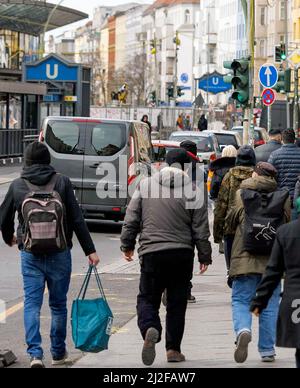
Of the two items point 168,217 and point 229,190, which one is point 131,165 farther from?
point 168,217

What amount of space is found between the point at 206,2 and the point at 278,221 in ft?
563

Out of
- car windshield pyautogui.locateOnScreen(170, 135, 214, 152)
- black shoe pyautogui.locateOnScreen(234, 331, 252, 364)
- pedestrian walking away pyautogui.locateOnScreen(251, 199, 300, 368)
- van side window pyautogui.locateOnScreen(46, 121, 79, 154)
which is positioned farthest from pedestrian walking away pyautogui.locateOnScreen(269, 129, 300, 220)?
car windshield pyautogui.locateOnScreen(170, 135, 214, 152)

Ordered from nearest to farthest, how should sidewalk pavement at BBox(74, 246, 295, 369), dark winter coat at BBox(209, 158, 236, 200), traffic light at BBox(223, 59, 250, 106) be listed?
sidewalk pavement at BBox(74, 246, 295, 369)
dark winter coat at BBox(209, 158, 236, 200)
traffic light at BBox(223, 59, 250, 106)

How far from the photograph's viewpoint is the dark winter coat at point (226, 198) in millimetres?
12117

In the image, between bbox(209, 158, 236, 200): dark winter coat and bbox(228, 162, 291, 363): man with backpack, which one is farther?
bbox(209, 158, 236, 200): dark winter coat

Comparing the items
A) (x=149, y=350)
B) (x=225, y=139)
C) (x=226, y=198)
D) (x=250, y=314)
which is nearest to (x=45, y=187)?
(x=149, y=350)

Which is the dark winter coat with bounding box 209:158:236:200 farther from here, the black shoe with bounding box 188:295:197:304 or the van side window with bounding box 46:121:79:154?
the van side window with bounding box 46:121:79:154

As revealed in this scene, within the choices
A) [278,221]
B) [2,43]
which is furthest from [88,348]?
[2,43]

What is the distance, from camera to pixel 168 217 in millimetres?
10430

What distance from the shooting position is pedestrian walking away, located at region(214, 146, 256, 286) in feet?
40.1

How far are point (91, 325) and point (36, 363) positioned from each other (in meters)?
0.51

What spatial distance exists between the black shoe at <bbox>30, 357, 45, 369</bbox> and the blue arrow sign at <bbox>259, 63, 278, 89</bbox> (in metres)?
24.3

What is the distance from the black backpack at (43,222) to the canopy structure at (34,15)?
1919 inches

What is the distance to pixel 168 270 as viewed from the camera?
34.1 feet
